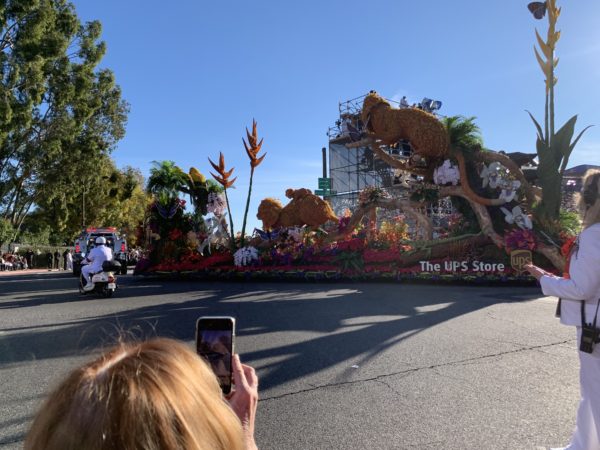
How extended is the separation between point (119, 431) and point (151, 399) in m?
0.07

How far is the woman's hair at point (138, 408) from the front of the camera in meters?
0.72

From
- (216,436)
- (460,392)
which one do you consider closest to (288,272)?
(460,392)

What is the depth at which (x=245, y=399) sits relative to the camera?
3.89ft

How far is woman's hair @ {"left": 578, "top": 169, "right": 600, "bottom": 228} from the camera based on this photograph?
258 centimetres

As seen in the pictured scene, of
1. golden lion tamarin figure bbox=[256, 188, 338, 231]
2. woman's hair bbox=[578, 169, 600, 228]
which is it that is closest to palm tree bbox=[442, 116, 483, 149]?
golden lion tamarin figure bbox=[256, 188, 338, 231]

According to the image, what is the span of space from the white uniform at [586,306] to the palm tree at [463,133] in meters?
13.1

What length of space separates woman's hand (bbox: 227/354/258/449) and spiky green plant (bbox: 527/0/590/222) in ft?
47.2

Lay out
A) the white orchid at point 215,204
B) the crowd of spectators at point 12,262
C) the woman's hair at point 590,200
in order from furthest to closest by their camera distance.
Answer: the crowd of spectators at point 12,262 → the white orchid at point 215,204 → the woman's hair at point 590,200

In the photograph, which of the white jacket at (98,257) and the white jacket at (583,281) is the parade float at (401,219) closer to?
the white jacket at (98,257)

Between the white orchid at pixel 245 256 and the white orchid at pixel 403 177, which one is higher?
the white orchid at pixel 403 177

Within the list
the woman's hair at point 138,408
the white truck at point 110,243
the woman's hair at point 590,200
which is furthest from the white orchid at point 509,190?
the white truck at point 110,243

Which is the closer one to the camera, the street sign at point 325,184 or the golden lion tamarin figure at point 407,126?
the golden lion tamarin figure at point 407,126

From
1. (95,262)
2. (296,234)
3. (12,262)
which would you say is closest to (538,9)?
(296,234)

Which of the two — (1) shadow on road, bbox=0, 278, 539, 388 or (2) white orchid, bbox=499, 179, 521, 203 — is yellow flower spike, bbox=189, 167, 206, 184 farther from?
(2) white orchid, bbox=499, 179, 521, 203
